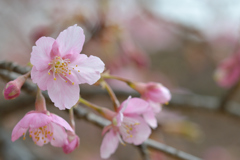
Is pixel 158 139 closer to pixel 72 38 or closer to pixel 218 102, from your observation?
pixel 218 102

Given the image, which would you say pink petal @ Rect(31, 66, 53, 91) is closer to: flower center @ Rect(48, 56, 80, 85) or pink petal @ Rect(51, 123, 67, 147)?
flower center @ Rect(48, 56, 80, 85)

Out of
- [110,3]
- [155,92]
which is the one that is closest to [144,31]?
[110,3]

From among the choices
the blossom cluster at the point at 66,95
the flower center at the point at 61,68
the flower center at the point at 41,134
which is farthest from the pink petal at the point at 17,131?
the flower center at the point at 61,68

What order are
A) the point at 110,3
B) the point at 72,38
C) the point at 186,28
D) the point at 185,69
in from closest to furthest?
the point at 72,38 → the point at 110,3 → the point at 186,28 → the point at 185,69

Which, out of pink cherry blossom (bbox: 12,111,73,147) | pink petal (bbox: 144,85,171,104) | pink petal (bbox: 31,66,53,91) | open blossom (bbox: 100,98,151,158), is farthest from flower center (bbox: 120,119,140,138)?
pink petal (bbox: 31,66,53,91)

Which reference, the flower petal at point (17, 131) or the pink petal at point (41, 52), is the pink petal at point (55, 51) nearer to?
the pink petal at point (41, 52)

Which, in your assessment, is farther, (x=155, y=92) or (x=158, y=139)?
(x=158, y=139)

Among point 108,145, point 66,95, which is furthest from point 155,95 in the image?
point 66,95
